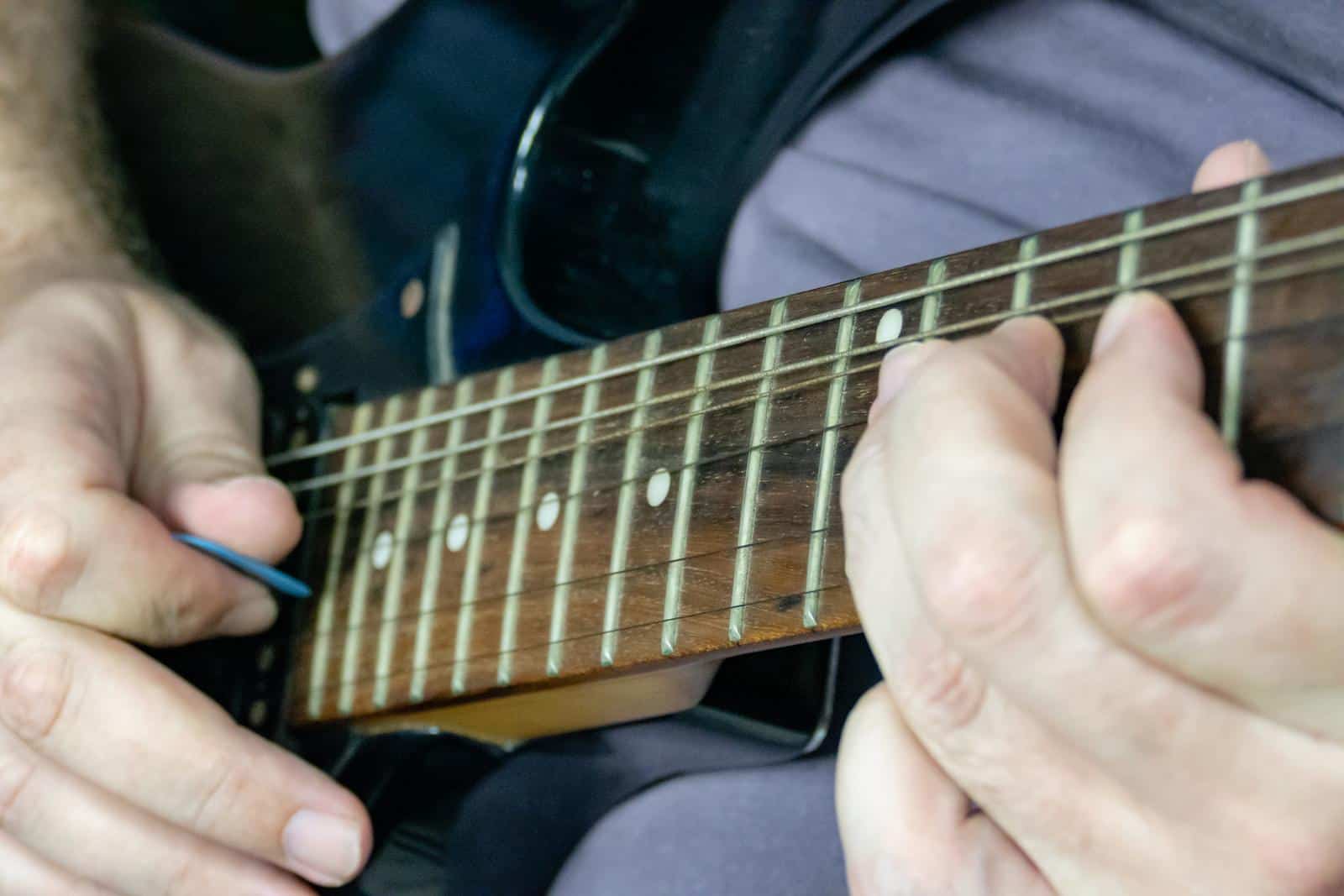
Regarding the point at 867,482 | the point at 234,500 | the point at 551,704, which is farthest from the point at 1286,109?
the point at 234,500

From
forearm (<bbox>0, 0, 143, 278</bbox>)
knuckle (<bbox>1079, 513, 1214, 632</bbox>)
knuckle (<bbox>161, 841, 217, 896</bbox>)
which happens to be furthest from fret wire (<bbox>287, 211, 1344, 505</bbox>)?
forearm (<bbox>0, 0, 143, 278</bbox>)

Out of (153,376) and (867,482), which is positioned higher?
(867,482)

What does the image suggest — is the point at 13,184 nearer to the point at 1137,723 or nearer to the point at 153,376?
the point at 153,376

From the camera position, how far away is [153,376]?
2.46ft

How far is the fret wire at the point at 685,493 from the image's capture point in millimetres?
513

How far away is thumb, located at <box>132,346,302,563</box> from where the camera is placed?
0.67 meters

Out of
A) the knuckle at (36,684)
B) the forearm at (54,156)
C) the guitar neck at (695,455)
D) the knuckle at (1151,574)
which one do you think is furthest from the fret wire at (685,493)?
the forearm at (54,156)

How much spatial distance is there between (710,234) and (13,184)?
582 millimetres

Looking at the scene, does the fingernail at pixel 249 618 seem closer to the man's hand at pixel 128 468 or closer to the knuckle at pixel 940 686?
the man's hand at pixel 128 468

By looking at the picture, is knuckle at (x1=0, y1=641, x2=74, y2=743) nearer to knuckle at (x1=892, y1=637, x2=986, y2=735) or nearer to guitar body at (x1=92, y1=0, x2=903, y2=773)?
guitar body at (x1=92, y1=0, x2=903, y2=773)

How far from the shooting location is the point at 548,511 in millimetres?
596

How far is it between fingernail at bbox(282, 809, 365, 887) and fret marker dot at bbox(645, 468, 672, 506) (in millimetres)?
273

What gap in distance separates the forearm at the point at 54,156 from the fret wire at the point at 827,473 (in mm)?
646

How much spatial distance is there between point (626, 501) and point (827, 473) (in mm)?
128
